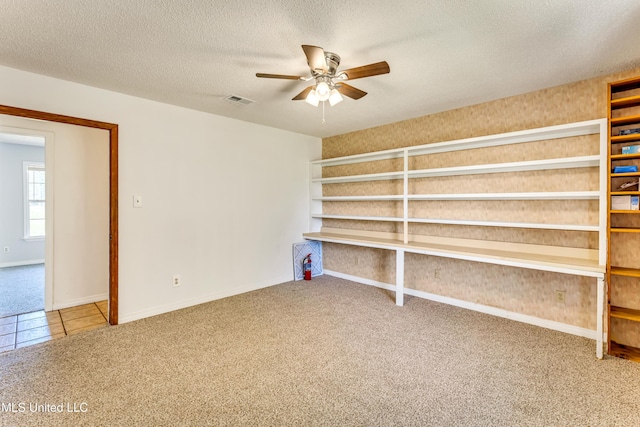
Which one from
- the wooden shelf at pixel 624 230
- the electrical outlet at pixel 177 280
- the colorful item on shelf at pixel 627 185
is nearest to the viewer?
the wooden shelf at pixel 624 230

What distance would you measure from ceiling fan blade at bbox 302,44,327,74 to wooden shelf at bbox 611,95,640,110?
2.29 m

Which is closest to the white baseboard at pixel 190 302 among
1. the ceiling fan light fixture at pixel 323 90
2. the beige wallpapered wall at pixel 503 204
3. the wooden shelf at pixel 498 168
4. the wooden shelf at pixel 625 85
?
the beige wallpapered wall at pixel 503 204

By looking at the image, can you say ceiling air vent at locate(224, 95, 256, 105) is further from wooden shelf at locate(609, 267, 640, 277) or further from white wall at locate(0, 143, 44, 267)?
white wall at locate(0, 143, 44, 267)

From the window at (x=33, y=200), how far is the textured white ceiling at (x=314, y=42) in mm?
4186

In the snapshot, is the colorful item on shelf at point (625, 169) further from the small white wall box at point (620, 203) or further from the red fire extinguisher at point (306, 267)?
the red fire extinguisher at point (306, 267)

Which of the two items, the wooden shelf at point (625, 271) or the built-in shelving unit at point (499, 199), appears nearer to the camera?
the wooden shelf at point (625, 271)

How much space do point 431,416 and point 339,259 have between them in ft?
10.3

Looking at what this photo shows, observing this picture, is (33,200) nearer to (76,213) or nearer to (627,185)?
(76,213)

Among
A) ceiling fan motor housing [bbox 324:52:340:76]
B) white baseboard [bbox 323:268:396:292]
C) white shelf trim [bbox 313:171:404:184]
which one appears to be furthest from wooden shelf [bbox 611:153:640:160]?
white baseboard [bbox 323:268:396:292]

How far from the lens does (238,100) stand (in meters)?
3.21

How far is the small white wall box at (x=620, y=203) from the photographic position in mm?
2326

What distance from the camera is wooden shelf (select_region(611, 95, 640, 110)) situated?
228cm

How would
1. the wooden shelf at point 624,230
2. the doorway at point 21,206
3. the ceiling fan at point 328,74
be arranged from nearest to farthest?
the ceiling fan at point 328,74, the wooden shelf at point 624,230, the doorway at point 21,206

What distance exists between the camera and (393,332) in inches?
112
